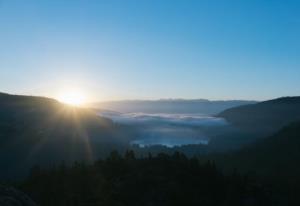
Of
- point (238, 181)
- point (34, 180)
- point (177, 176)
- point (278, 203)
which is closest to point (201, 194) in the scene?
point (177, 176)

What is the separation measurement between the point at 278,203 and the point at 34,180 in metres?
32.9

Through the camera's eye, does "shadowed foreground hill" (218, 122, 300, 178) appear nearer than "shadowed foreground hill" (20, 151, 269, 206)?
No

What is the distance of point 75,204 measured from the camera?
54.3 metres

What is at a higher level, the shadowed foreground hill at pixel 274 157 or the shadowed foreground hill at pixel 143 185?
the shadowed foreground hill at pixel 143 185

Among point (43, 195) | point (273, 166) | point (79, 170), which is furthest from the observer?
point (273, 166)

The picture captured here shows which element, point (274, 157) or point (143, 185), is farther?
point (274, 157)

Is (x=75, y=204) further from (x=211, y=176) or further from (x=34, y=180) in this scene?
(x=211, y=176)

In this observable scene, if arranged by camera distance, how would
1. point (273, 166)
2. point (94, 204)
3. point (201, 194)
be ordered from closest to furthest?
point (94, 204) → point (201, 194) → point (273, 166)

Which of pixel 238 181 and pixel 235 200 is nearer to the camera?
Answer: pixel 235 200

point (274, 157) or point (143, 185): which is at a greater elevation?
point (143, 185)

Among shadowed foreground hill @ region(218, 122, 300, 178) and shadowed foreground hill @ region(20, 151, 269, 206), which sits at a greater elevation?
shadowed foreground hill @ region(20, 151, 269, 206)

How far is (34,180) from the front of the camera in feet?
241

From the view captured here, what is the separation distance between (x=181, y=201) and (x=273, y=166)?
262 feet

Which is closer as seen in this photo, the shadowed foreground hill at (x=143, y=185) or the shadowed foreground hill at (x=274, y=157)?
the shadowed foreground hill at (x=143, y=185)
